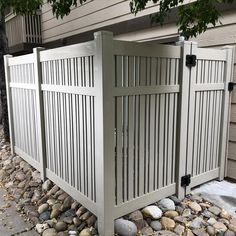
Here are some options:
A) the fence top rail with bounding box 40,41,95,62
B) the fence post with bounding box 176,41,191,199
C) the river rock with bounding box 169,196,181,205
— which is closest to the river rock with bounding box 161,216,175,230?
the river rock with bounding box 169,196,181,205

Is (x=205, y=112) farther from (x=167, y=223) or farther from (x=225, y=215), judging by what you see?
(x=167, y=223)

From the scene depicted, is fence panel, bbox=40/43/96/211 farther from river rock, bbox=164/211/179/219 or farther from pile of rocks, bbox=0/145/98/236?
river rock, bbox=164/211/179/219

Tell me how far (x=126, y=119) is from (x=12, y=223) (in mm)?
1579

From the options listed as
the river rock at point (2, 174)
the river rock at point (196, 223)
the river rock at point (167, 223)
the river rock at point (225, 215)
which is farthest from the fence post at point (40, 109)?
the river rock at point (225, 215)

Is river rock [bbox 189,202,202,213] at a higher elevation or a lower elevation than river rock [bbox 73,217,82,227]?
higher

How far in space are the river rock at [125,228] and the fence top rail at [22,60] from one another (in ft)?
7.02

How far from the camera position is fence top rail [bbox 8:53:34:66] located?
343cm

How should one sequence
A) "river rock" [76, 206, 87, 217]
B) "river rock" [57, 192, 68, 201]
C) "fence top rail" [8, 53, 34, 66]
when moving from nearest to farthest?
"river rock" [76, 206, 87, 217] < "river rock" [57, 192, 68, 201] < "fence top rail" [8, 53, 34, 66]

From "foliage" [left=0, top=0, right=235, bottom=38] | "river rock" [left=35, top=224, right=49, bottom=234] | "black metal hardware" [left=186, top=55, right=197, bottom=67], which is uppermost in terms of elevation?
"foliage" [left=0, top=0, right=235, bottom=38]

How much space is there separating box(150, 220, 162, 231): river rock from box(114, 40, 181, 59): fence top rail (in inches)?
58.3

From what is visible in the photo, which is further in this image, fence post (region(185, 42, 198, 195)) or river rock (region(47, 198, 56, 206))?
river rock (region(47, 198, 56, 206))

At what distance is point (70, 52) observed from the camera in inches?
Answer: 102

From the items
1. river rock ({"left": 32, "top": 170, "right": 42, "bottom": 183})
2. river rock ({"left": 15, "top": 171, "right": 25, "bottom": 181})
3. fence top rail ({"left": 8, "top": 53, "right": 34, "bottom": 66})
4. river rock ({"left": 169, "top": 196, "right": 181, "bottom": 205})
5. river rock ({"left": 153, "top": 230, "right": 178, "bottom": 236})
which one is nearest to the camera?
river rock ({"left": 153, "top": 230, "right": 178, "bottom": 236})

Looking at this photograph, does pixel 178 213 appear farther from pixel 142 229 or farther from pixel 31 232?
pixel 31 232
